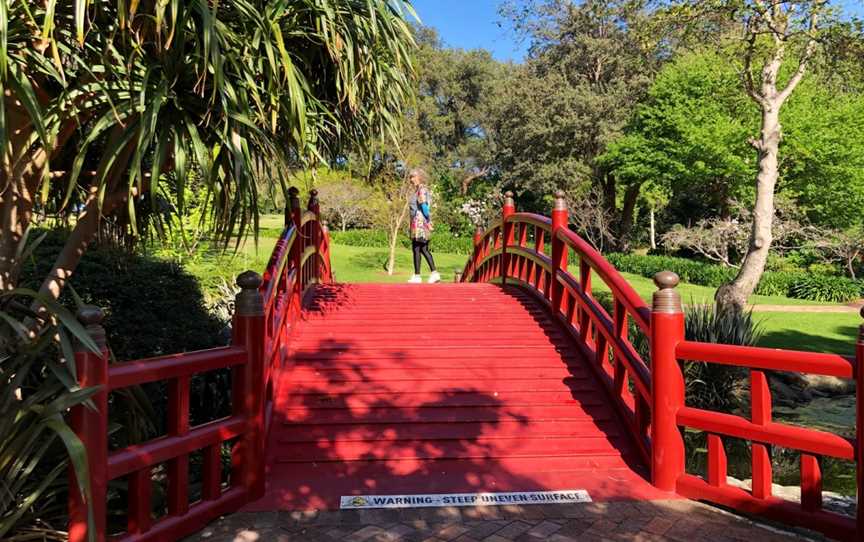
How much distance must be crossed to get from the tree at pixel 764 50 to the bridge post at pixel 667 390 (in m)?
5.92

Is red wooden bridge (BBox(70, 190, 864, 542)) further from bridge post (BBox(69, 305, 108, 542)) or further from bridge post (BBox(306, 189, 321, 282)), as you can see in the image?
bridge post (BBox(306, 189, 321, 282))

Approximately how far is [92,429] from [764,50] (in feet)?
33.8

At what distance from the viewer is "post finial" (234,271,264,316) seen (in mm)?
3754

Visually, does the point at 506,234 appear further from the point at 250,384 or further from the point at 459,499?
the point at 250,384

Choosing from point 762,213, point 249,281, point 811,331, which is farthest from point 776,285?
point 249,281

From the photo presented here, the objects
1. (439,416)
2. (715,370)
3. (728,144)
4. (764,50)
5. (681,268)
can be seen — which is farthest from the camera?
(681,268)

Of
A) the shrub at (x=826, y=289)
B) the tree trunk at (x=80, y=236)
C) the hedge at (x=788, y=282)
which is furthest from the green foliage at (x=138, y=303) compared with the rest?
the shrub at (x=826, y=289)

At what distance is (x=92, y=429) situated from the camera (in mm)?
2688

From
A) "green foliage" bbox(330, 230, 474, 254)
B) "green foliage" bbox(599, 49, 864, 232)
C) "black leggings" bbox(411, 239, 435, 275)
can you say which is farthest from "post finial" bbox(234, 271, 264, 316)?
"green foliage" bbox(330, 230, 474, 254)

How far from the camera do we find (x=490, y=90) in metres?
40.7

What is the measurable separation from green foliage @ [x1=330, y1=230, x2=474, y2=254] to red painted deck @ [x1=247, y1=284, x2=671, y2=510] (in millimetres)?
25773

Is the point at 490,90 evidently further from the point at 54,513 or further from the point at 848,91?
the point at 54,513

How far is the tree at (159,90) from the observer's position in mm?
3127

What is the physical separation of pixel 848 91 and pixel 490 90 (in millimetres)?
21751
